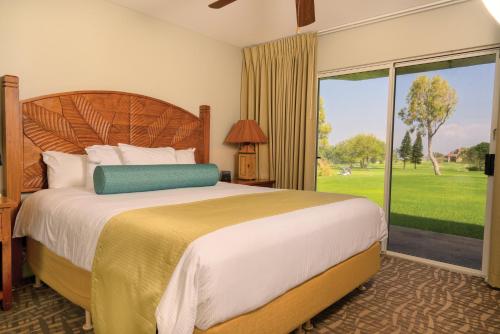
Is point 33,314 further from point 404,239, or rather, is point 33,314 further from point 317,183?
point 404,239

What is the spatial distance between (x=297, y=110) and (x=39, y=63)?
8.54 ft

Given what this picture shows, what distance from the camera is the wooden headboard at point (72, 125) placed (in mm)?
2380

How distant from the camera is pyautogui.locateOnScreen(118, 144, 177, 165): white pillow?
2.72m

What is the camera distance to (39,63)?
259 centimetres

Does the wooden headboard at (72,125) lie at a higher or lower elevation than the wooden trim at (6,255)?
higher

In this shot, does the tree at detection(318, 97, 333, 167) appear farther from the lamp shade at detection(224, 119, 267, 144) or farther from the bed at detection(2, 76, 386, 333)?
the bed at detection(2, 76, 386, 333)

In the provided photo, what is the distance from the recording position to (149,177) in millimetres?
2402

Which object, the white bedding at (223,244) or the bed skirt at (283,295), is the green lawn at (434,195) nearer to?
the bed skirt at (283,295)

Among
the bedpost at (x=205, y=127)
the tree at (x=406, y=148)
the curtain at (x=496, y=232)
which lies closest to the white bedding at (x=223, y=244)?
the curtain at (x=496, y=232)

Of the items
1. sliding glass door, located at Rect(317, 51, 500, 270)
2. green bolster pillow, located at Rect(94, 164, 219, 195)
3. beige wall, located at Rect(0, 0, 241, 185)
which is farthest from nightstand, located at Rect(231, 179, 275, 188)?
green bolster pillow, located at Rect(94, 164, 219, 195)

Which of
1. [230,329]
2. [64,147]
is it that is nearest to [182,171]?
[64,147]

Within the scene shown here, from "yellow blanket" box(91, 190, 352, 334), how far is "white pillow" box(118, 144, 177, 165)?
1089mm

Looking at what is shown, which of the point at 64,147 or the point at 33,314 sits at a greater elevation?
the point at 64,147

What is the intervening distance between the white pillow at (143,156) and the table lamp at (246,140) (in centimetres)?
111
